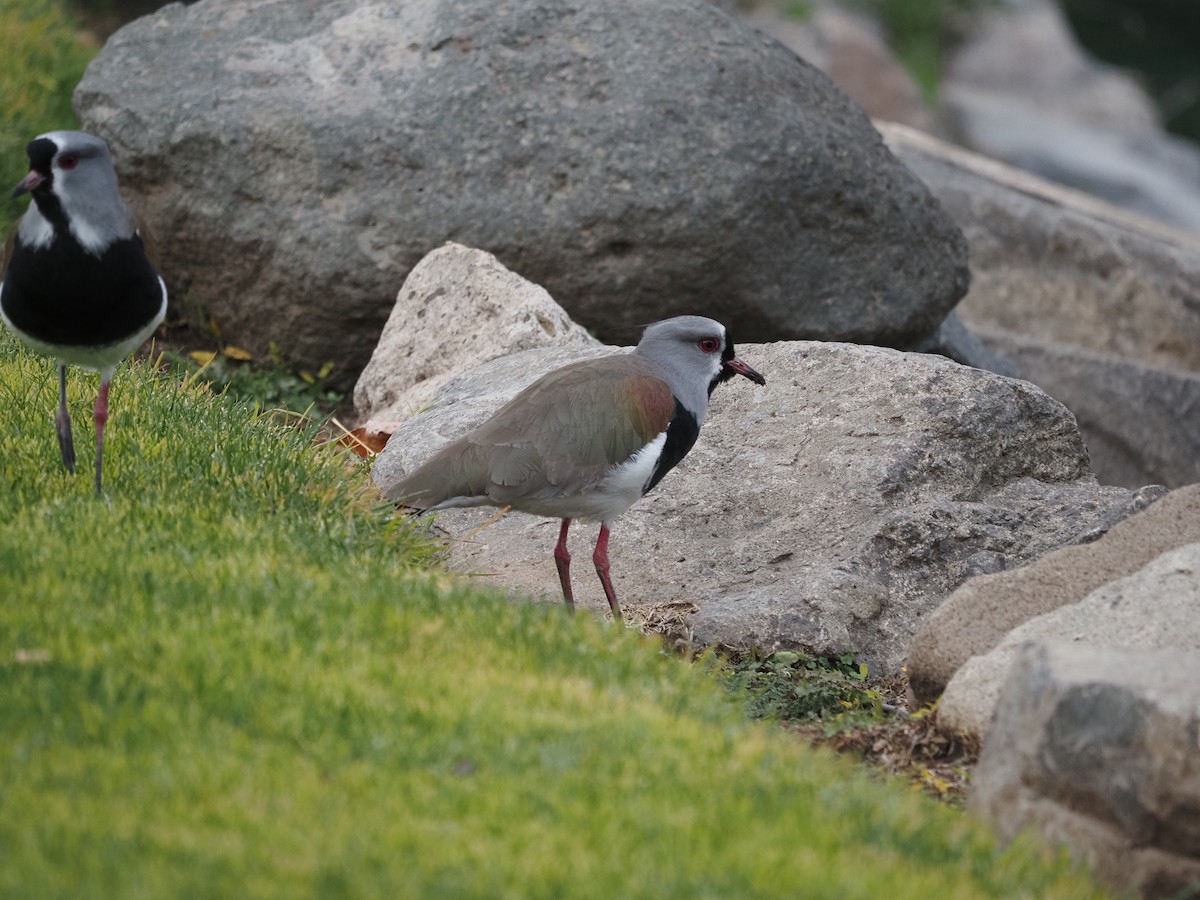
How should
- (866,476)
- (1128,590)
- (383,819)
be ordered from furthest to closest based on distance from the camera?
(866,476) < (1128,590) < (383,819)

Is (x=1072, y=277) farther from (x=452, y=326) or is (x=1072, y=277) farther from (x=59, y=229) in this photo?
(x=59, y=229)

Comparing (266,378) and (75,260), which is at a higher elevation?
(75,260)

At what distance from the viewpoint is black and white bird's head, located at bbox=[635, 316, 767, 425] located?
20.2 ft

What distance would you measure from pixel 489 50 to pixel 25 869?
6.50 meters

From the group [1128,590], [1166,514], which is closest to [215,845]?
[1128,590]

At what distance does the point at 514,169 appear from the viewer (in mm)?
8484

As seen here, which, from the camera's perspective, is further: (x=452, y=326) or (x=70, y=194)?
(x=452, y=326)

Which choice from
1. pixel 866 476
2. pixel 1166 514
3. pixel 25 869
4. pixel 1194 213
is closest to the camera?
pixel 25 869

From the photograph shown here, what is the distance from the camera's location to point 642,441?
5.81 m

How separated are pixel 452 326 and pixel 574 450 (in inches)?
96.8

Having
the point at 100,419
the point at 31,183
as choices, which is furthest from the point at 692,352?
the point at 31,183

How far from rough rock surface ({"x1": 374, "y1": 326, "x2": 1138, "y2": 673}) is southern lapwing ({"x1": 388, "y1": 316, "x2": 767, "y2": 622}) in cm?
67

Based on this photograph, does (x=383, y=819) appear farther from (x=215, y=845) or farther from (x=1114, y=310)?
(x=1114, y=310)

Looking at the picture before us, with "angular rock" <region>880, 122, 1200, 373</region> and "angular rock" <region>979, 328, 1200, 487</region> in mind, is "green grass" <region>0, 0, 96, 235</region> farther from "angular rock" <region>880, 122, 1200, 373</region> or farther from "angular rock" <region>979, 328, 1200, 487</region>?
"angular rock" <region>979, 328, 1200, 487</region>
